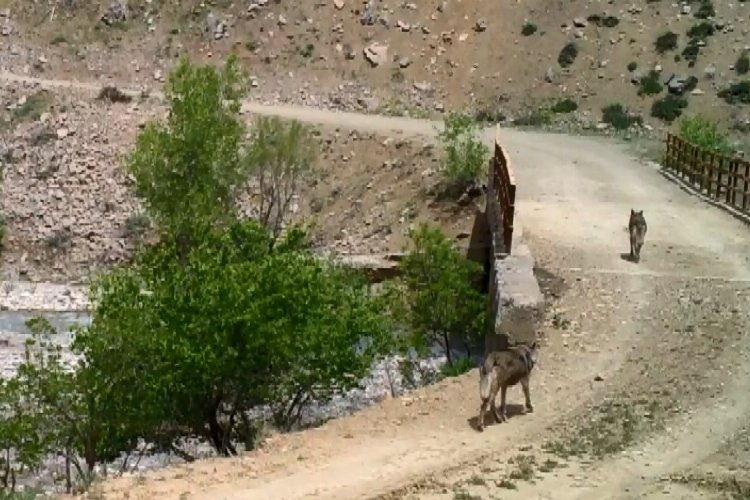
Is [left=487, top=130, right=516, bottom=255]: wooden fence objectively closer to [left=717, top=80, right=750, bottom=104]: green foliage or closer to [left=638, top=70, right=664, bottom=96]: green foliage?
[left=638, top=70, right=664, bottom=96]: green foliage

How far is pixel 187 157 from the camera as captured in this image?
3266 centimetres

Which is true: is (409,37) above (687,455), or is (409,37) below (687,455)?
above

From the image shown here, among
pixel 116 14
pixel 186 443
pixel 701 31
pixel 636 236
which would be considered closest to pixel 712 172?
pixel 636 236

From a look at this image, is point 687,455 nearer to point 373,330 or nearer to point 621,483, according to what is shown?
point 621,483

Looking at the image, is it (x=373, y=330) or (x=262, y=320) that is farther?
(x=373, y=330)

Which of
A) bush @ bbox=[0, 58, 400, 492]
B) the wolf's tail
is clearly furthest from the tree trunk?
the wolf's tail

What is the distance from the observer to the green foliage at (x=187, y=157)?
32344 mm

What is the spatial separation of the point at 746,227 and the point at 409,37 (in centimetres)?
3201

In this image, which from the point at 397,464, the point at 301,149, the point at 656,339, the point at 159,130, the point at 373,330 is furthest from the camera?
the point at 301,149

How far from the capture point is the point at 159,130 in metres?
34.9

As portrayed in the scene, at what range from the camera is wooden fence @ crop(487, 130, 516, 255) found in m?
20.7

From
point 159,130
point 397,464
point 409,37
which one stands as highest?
point 409,37

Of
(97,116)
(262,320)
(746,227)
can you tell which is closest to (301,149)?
(97,116)

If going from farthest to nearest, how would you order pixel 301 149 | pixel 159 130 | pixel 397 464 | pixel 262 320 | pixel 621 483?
pixel 301 149
pixel 159 130
pixel 262 320
pixel 397 464
pixel 621 483
